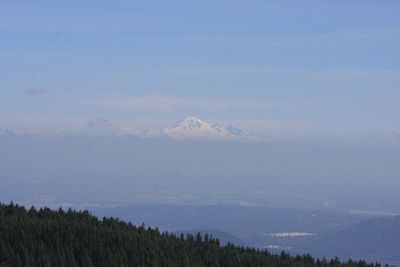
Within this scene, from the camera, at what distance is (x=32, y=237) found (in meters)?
54.7

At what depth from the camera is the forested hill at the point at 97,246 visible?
51.9 metres

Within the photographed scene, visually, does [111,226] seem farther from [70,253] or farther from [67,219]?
[70,253]

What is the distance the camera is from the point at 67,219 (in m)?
63.9

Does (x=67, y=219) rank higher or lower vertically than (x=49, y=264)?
higher

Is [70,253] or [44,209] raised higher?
[44,209]

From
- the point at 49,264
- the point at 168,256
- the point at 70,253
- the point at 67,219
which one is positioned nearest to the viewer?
the point at 49,264

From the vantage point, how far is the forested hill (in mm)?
51938

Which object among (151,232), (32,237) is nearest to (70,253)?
(32,237)

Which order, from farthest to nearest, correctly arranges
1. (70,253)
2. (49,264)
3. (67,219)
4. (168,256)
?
(67,219) < (168,256) < (70,253) < (49,264)

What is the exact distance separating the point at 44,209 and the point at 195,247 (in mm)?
13423

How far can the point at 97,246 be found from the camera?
185 ft

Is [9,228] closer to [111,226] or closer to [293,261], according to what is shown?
[111,226]

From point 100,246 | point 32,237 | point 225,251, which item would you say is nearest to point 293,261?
point 225,251

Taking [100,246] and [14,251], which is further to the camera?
[100,246]
